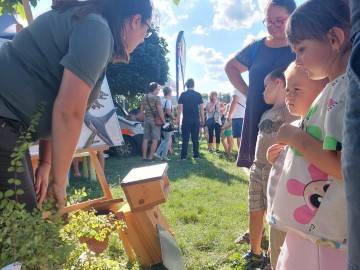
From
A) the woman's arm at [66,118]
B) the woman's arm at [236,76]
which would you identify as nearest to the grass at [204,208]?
the woman's arm at [66,118]

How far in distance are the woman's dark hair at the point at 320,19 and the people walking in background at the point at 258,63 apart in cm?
100

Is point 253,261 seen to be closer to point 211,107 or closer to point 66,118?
point 66,118

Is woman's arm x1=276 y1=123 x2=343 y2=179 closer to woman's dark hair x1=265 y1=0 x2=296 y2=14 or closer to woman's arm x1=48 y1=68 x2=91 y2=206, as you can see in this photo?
woman's arm x1=48 y1=68 x2=91 y2=206

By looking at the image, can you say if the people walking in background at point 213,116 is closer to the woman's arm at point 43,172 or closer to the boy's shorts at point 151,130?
the boy's shorts at point 151,130

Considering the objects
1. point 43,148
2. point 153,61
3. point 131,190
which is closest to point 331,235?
point 43,148

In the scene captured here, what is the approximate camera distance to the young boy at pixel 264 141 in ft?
6.48

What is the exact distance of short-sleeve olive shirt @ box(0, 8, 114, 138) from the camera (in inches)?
47.2

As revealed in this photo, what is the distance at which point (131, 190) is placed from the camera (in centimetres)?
220

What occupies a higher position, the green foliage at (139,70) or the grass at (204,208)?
the green foliage at (139,70)

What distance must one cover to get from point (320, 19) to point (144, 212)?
167cm

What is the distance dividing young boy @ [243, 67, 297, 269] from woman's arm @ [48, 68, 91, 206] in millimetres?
1180

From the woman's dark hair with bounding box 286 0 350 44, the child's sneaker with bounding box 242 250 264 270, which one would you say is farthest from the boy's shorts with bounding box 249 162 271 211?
the woman's dark hair with bounding box 286 0 350 44

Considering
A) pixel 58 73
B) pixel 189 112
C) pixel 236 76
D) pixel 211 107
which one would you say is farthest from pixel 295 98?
pixel 211 107

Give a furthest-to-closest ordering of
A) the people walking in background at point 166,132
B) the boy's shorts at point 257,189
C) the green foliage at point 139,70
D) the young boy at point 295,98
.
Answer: the green foliage at point 139,70 → the people walking in background at point 166,132 → the boy's shorts at point 257,189 → the young boy at point 295,98
